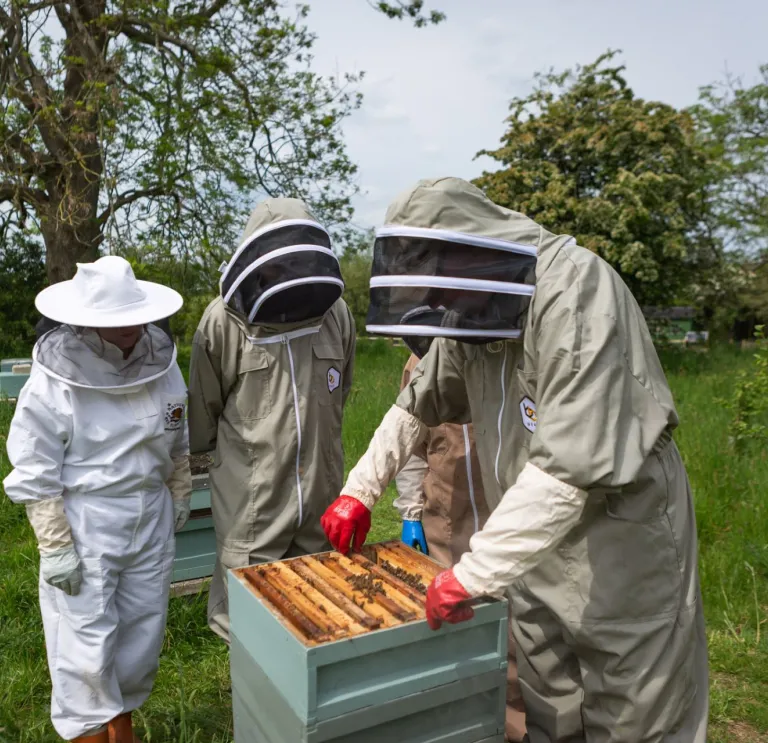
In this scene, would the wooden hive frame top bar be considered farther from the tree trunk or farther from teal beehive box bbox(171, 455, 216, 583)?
the tree trunk

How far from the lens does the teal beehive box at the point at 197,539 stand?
3.31 metres

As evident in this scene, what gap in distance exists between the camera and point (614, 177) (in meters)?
13.1

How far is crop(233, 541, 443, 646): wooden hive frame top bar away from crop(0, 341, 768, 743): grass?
70cm

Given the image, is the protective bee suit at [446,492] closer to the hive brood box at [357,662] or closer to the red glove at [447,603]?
the hive brood box at [357,662]

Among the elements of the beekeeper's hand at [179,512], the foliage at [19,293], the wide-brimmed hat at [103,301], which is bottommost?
the foliage at [19,293]

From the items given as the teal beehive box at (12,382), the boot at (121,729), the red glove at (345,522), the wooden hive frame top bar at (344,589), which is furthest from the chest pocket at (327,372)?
the teal beehive box at (12,382)

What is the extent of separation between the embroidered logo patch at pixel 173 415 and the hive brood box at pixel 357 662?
0.87m

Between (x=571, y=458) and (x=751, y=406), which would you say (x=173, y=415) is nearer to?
(x=571, y=458)

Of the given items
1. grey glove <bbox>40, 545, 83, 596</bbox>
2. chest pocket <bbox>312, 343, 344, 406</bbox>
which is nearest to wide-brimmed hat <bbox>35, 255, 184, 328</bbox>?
chest pocket <bbox>312, 343, 344, 406</bbox>

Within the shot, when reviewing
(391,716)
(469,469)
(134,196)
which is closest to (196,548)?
(469,469)

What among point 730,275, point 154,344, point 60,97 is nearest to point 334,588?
point 154,344

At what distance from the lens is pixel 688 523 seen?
1.95m

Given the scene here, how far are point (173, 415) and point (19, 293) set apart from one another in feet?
43.0

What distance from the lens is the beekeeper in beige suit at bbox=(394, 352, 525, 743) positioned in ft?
9.62
